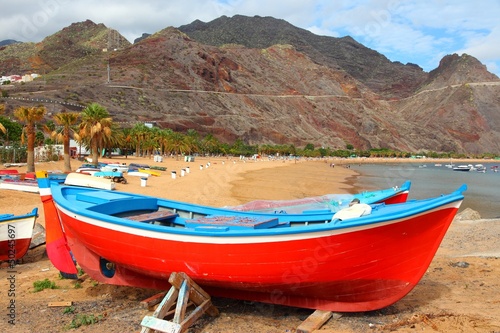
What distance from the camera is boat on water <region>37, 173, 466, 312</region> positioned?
712cm

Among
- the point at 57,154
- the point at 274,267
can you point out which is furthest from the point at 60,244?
the point at 57,154

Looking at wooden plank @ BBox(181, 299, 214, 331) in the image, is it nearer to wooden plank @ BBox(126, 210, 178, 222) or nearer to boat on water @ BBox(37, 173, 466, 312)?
boat on water @ BBox(37, 173, 466, 312)

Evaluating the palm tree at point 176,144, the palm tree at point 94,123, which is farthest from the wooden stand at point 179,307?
the palm tree at point 176,144

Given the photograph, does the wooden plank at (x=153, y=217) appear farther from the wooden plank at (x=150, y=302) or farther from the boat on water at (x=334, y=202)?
the boat on water at (x=334, y=202)

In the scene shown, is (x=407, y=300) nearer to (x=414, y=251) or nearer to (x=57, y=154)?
(x=414, y=251)

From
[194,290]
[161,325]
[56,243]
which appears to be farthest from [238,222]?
[56,243]

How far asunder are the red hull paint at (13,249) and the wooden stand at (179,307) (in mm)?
6158

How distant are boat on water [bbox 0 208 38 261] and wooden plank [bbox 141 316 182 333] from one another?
20.8 ft

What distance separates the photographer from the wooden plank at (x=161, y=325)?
679 centimetres

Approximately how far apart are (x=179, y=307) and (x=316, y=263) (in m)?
2.38

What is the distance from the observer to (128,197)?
10383mm

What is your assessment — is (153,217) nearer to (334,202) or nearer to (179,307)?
(179,307)

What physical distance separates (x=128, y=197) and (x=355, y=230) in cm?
570

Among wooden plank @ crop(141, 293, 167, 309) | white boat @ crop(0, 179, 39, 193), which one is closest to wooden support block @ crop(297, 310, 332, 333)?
wooden plank @ crop(141, 293, 167, 309)
